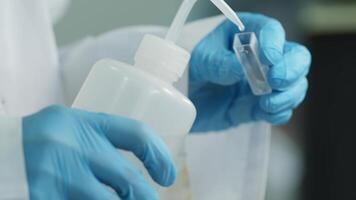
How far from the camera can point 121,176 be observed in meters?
0.45

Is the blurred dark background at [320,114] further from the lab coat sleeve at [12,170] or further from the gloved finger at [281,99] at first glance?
the lab coat sleeve at [12,170]

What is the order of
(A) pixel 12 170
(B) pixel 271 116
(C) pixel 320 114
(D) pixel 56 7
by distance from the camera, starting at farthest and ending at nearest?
(C) pixel 320 114, (D) pixel 56 7, (B) pixel 271 116, (A) pixel 12 170

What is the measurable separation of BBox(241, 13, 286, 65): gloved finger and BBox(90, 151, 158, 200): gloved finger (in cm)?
26

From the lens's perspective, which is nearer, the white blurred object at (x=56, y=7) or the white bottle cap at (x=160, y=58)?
the white bottle cap at (x=160, y=58)

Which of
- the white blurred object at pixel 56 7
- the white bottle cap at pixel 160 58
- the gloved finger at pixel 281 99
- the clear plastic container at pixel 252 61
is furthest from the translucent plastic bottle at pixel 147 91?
the white blurred object at pixel 56 7

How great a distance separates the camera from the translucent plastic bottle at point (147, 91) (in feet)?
1.56

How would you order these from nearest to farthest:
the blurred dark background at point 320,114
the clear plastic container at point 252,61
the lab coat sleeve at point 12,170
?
the lab coat sleeve at point 12,170, the clear plastic container at point 252,61, the blurred dark background at point 320,114

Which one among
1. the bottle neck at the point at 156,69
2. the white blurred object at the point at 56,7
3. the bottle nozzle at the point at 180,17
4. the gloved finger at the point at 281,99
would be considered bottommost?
the gloved finger at the point at 281,99

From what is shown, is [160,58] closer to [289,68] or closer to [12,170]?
[12,170]

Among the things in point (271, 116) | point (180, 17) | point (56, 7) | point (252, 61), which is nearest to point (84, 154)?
point (180, 17)

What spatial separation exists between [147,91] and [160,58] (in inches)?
1.1

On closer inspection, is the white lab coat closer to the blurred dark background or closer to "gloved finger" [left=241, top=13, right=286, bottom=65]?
"gloved finger" [left=241, top=13, right=286, bottom=65]

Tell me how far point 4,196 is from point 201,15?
125 centimetres

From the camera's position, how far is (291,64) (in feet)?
2.35
